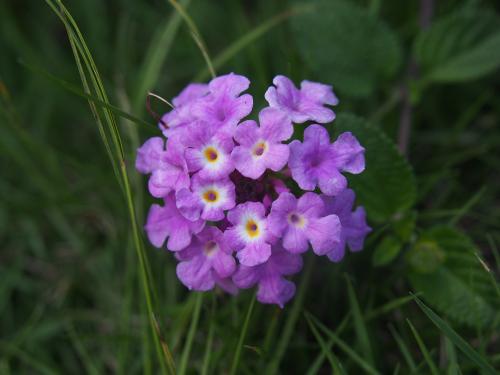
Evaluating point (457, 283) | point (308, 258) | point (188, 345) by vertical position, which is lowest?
point (188, 345)

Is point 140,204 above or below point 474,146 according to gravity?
below

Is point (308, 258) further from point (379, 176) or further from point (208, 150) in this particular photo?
point (208, 150)

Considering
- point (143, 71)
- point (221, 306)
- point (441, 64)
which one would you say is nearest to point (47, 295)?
point (221, 306)

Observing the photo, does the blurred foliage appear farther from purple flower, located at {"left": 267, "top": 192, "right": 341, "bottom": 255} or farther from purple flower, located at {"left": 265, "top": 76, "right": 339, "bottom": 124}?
purple flower, located at {"left": 267, "top": 192, "right": 341, "bottom": 255}

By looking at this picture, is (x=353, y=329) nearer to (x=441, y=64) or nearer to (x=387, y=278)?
(x=387, y=278)

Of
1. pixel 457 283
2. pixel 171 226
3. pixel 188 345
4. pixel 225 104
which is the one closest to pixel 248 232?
pixel 171 226

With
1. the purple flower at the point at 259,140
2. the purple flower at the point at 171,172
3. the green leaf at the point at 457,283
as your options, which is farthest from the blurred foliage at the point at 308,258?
the purple flower at the point at 259,140

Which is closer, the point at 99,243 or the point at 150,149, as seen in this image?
the point at 150,149
